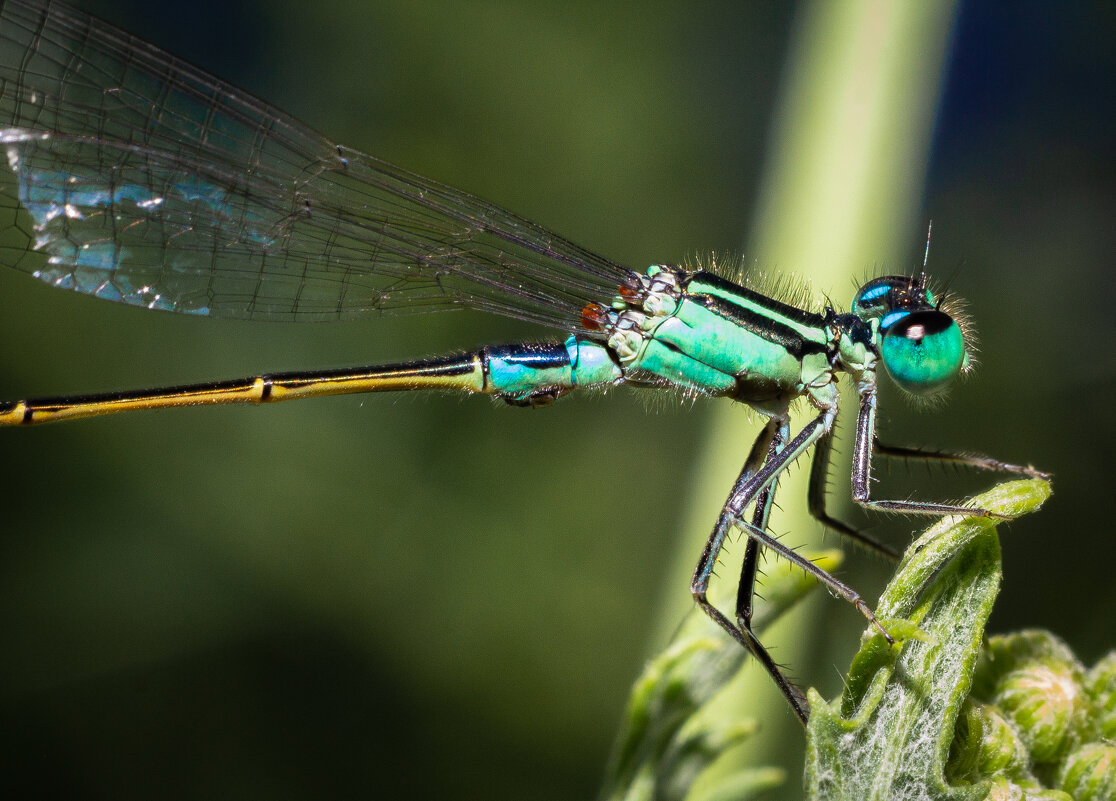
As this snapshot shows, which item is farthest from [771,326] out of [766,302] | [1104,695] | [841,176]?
[1104,695]

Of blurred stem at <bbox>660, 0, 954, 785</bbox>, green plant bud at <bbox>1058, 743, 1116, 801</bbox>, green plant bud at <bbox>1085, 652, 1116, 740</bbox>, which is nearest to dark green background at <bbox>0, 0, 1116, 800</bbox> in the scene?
blurred stem at <bbox>660, 0, 954, 785</bbox>

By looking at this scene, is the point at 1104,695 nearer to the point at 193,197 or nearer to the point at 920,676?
the point at 920,676

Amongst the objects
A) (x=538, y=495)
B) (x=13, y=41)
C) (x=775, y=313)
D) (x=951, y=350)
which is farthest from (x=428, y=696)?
(x=13, y=41)

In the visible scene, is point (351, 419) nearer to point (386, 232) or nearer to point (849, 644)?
point (386, 232)

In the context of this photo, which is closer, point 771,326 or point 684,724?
point 684,724

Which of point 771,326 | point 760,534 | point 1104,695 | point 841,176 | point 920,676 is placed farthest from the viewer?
point 841,176

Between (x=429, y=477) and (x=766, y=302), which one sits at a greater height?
(x=766, y=302)

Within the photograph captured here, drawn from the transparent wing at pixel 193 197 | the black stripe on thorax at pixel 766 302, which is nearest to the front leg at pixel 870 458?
the black stripe on thorax at pixel 766 302
